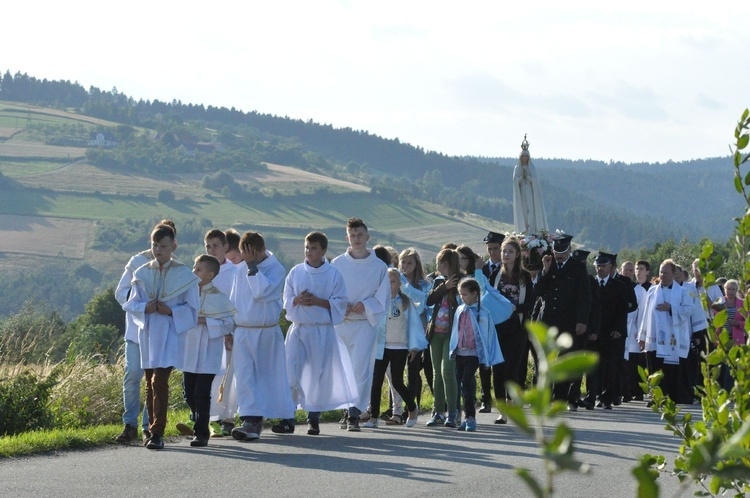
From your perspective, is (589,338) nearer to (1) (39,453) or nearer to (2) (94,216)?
(1) (39,453)

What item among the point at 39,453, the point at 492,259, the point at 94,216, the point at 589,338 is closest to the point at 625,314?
the point at 589,338

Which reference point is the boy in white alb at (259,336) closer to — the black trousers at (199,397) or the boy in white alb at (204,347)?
the boy in white alb at (204,347)

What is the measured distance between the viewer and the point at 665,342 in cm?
1842

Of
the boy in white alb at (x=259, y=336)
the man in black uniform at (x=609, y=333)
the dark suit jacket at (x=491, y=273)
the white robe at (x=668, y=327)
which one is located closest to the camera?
the boy in white alb at (x=259, y=336)

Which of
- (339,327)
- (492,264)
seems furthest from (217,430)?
(492,264)

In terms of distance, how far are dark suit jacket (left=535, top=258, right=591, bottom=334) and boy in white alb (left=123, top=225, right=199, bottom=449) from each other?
559cm

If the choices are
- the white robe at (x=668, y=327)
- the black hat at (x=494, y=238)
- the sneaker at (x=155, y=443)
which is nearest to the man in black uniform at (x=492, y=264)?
the black hat at (x=494, y=238)

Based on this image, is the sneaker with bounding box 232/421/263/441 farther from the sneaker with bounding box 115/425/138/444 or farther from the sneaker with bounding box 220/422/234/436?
the sneaker with bounding box 115/425/138/444

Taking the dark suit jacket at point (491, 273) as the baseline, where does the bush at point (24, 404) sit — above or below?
below

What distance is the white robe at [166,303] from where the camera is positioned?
33.9 ft

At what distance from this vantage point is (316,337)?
40.1ft

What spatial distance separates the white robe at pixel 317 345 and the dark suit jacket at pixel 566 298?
339cm

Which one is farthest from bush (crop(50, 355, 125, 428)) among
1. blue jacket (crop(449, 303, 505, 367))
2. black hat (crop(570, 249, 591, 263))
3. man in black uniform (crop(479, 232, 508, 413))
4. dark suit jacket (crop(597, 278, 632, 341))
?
dark suit jacket (crop(597, 278, 632, 341))

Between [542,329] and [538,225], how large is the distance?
69.2 feet
